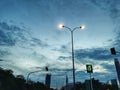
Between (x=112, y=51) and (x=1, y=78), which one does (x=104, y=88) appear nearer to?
(x=1, y=78)

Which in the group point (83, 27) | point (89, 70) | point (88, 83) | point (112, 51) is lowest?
point (88, 83)

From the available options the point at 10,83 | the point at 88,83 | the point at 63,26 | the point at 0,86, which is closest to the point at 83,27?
the point at 63,26

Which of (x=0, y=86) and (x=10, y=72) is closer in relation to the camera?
(x=0, y=86)

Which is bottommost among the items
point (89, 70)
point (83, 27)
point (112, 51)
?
point (89, 70)

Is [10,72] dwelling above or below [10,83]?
above

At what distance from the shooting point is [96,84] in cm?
9925

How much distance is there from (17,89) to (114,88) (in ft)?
186

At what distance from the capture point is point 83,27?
25.2 meters

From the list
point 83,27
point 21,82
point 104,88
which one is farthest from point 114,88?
point 83,27

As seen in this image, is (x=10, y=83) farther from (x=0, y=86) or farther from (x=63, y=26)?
(x=63, y=26)

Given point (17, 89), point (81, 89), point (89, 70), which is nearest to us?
point (89, 70)

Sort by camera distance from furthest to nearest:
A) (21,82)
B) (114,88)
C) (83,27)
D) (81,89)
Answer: (114,88)
(81,89)
(21,82)
(83,27)

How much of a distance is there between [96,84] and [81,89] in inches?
365

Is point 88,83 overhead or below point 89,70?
below
